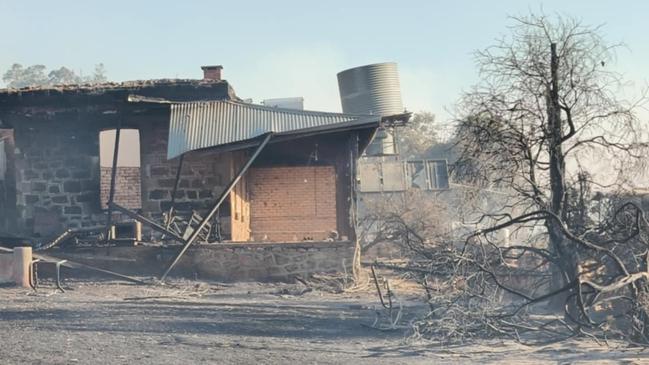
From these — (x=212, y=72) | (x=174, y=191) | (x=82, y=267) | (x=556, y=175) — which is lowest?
(x=82, y=267)

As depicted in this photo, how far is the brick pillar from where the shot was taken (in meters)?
12.2

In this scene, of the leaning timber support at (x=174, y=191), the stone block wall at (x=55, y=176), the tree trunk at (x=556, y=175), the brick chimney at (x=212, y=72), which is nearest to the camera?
the tree trunk at (x=556, y=175)

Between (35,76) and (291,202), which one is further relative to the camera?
(35,76)

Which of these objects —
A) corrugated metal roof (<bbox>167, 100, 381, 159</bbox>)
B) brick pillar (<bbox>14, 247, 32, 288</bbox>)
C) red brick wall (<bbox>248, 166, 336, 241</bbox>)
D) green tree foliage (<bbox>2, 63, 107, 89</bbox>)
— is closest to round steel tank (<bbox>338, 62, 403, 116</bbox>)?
red brick wall (<bbox>248, 166, 336, 241</bbox>)

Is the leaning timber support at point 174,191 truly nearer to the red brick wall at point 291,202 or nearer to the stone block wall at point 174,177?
the stone block wall at point 174,177

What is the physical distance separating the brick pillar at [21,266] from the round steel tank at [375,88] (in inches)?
735

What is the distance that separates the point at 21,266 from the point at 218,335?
5.13 m

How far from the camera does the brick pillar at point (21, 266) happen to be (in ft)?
40.1

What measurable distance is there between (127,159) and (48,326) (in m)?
9.85

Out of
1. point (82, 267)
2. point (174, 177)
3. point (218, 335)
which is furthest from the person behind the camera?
point (174, 177)

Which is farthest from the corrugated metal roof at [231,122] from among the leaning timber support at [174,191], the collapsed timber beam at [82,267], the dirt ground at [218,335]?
the dirt ground at [218,335]

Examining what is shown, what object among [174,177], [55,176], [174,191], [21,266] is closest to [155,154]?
[174,177]

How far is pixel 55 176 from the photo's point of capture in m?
16.3

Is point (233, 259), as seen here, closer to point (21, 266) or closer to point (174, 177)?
point (174, 177)
